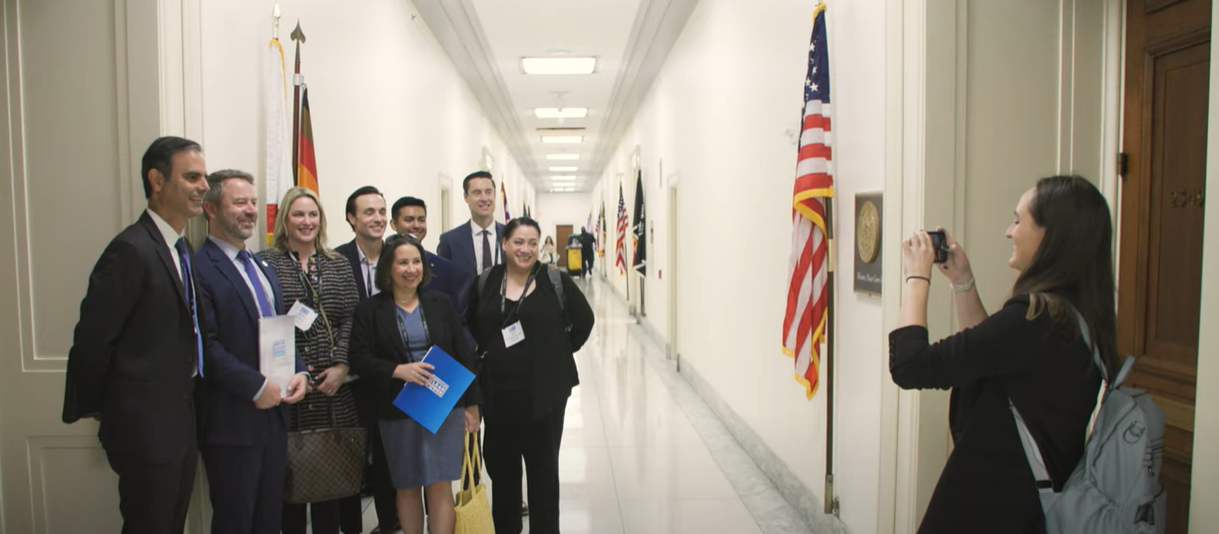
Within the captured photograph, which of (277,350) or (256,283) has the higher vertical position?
(256,283)

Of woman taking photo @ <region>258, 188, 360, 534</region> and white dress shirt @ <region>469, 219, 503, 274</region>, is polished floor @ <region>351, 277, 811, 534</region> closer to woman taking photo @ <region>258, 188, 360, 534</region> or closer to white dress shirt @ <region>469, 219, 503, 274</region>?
woman taking photo @ <region>258, 188, 360, 534</region>

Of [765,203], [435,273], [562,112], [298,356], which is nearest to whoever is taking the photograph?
[298,356]

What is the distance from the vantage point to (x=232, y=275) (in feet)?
8.27

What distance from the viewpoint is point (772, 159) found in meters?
4.29

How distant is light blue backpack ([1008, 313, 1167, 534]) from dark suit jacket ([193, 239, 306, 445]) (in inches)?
90.6

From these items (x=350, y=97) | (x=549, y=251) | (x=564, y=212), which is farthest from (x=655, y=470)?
(x=564, y=212)

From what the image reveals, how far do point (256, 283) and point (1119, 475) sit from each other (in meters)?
2.57

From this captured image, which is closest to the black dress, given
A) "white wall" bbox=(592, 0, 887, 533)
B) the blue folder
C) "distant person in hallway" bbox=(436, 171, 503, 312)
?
"white wall" bbox=(592, 0, 887, 533)

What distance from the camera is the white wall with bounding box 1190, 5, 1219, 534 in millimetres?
1605

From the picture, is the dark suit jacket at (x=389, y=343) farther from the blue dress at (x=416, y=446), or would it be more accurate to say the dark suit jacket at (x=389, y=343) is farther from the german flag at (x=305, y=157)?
the german flag at (x=305, y=157)

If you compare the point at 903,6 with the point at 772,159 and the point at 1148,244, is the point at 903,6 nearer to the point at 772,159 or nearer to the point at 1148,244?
the point at 1148,244

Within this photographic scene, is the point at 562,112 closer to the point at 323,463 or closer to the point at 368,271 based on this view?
the point at 368,271

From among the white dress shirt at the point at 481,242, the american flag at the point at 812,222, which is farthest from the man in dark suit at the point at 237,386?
the american flag at the point at 812,222

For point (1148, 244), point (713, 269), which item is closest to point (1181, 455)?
point (1148, 244)
